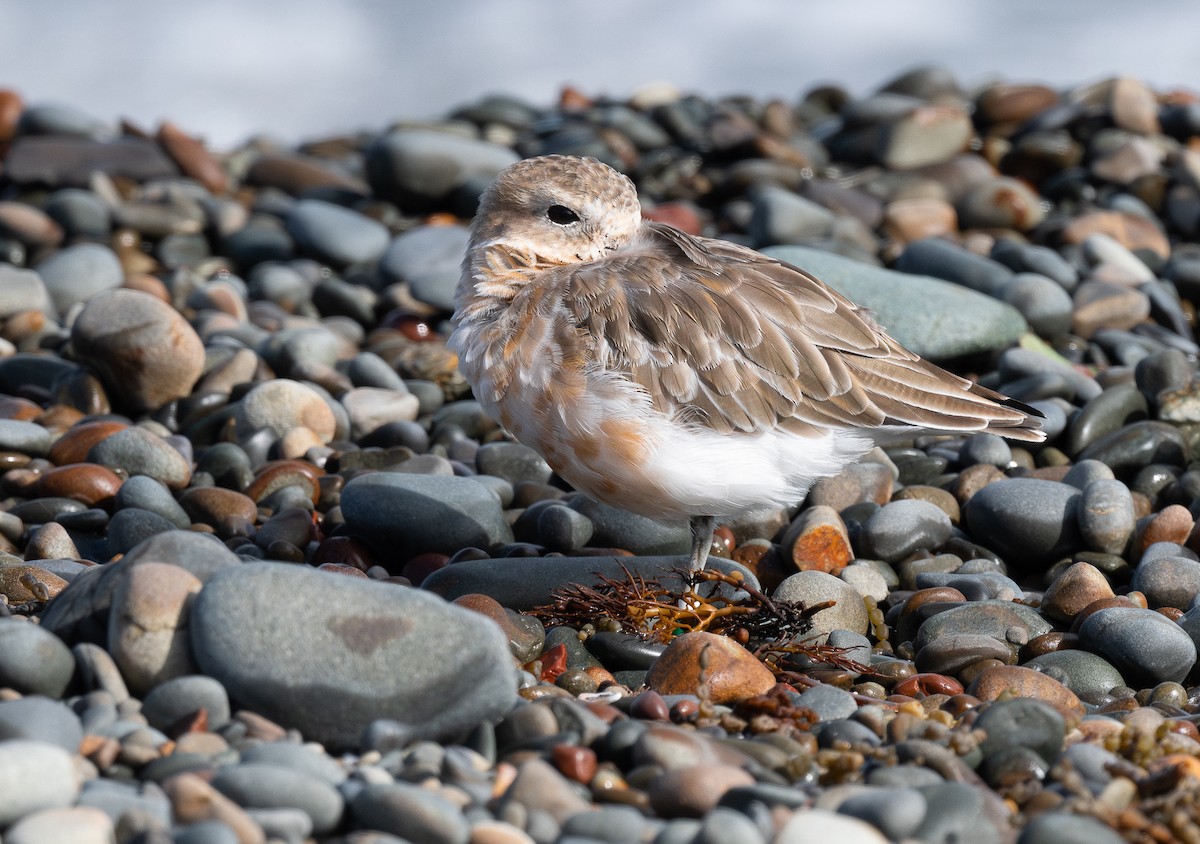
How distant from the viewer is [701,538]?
6.69 m

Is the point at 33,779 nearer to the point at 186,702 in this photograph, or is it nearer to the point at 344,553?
the point at 186,702

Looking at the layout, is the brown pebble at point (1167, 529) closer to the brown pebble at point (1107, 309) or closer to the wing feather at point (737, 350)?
the wing feather at point (737, 350)

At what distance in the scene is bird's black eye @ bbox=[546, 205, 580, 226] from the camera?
6.86 m

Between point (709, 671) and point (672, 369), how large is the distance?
1537 mm

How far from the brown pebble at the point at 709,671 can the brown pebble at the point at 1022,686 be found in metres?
0.92

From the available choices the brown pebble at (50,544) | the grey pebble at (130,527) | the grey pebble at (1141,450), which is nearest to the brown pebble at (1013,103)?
the grey pebble at (1141,450)

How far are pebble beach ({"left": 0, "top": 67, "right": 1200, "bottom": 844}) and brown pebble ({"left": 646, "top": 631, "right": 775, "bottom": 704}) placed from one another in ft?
0.05

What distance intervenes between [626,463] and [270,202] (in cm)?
920

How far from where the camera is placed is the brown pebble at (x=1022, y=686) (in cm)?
568

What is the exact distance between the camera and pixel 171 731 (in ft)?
15.0

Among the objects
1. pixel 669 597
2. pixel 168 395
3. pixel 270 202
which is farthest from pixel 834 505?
pixel 270 202

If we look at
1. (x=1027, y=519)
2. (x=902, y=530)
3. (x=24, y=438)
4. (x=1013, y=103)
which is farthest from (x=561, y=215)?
(x=1013, y=103)

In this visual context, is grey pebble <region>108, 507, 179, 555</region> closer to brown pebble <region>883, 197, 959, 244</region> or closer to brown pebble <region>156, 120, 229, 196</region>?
brown pebble <region>156, 120, 229, 196</region>

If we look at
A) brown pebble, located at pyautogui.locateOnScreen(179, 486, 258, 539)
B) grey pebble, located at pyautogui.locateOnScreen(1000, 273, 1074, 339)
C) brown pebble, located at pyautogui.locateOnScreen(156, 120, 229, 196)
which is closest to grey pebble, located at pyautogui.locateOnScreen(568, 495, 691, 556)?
brown pebble, located at pyautogui.locateOnScreen(179, 486, 258, 539)
